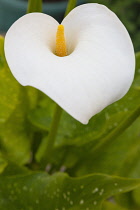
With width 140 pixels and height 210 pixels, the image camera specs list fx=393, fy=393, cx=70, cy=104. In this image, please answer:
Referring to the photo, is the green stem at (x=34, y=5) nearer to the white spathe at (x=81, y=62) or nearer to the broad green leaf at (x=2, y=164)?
the white spathe at (x=81, y=62)

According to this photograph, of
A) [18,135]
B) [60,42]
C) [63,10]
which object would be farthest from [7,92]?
[63,10]

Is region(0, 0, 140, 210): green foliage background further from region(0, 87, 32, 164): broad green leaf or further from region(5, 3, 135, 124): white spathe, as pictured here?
region(5, 3, 135, 124): white spathe

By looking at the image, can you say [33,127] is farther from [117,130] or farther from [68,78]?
[68,78]

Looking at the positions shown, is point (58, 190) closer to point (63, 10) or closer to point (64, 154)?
point (64, 154)

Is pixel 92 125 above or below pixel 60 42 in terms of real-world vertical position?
below

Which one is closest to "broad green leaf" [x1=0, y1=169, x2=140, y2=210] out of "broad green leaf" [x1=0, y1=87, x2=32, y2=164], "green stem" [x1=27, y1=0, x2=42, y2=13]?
"broad green leaf" [x1=0, y1=87, x2=32, y2=164]

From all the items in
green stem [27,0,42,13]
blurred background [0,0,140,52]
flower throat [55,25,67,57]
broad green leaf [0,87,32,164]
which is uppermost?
flower throat [55,25,67,57]
